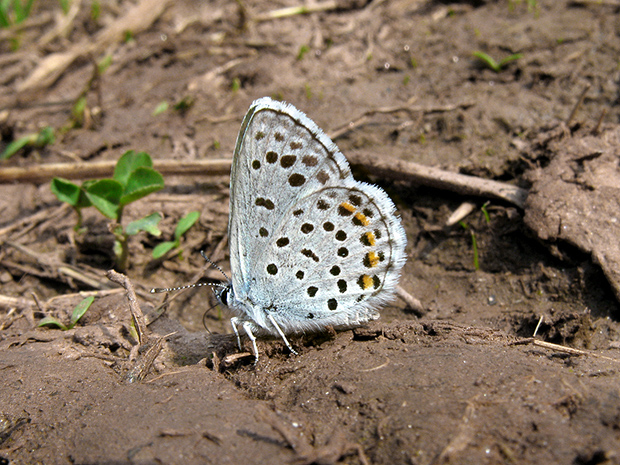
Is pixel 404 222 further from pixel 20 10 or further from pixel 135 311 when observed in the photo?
pixel 20 10

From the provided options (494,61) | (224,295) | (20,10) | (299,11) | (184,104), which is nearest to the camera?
(224,295)

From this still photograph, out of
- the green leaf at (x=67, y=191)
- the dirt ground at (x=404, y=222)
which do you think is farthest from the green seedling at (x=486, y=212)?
the green leaf at (x=67, y=191)

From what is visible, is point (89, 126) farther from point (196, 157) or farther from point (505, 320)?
point (505, 320)

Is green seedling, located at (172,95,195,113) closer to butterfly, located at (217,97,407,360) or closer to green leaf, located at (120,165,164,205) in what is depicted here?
green leaf, located at (120,165,164,205)

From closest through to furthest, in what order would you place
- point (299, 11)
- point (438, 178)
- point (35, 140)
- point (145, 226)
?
point (145, 226) < point (438, 178) < point (35, 140) < point (299, 11)

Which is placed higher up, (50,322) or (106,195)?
(106,195)

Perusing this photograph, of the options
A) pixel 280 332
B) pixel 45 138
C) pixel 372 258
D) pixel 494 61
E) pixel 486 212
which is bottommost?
pixel 280 332

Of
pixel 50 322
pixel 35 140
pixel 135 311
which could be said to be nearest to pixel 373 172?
pixel 135 311

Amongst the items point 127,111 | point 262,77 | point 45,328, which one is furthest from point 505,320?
point 127,111
